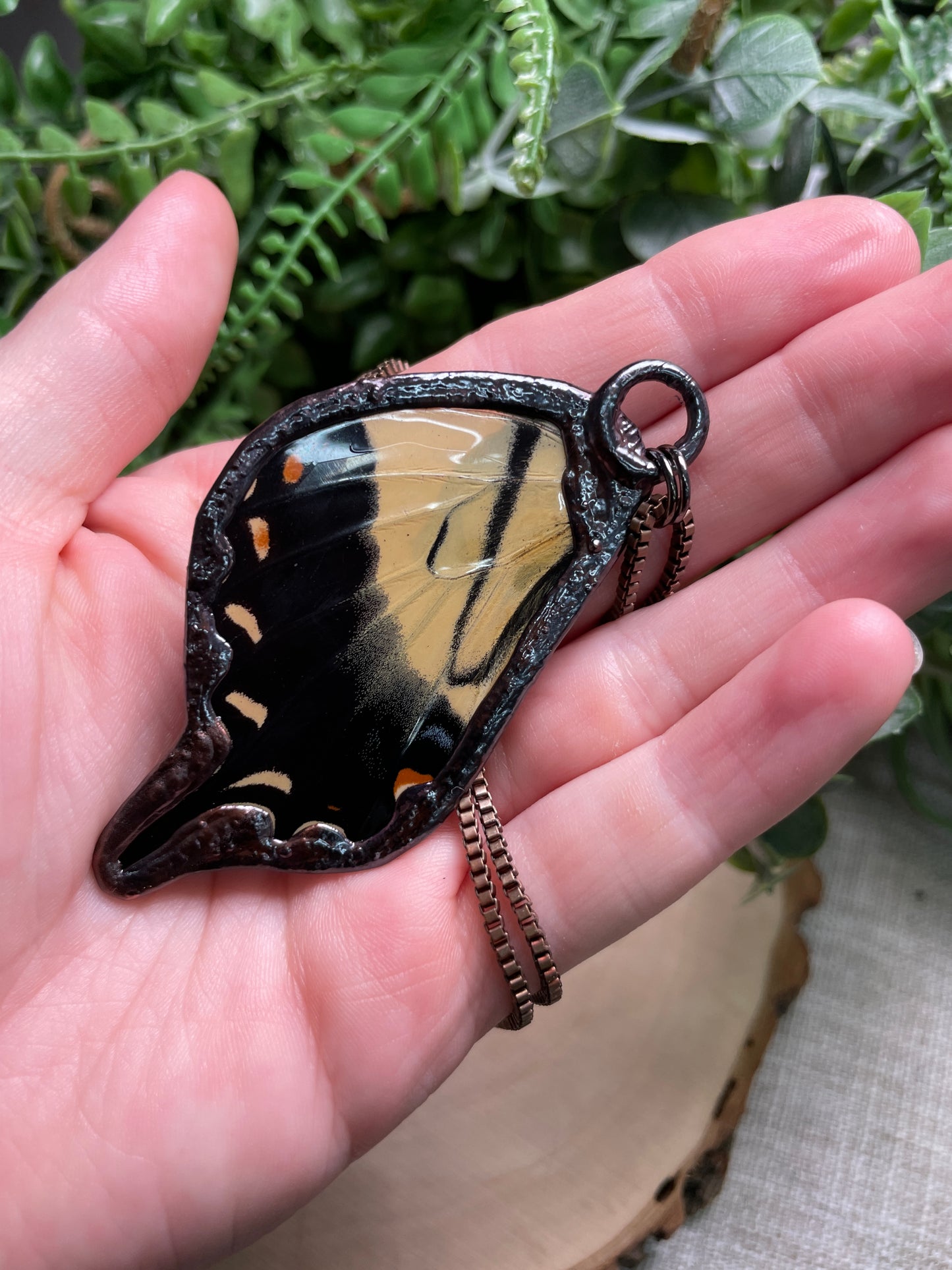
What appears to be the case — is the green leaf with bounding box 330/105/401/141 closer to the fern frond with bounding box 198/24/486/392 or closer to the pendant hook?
the fern frond with bounding box 198/24/486/392

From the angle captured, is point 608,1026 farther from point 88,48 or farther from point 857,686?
point 88,48

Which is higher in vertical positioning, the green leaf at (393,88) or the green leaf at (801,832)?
the green leaf at (393,88)

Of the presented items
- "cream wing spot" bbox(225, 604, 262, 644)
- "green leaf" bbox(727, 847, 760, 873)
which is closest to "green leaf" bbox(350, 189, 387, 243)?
"cream wing spot" bbox(225, 604, 262, 644)

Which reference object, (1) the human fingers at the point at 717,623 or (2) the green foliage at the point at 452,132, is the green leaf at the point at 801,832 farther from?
(1) the human fingers at the point at 717,623

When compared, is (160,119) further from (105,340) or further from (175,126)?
(105,340)

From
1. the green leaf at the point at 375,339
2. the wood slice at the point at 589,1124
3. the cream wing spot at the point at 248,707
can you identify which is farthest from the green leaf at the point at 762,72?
the wood slice at the point at 589,1124
